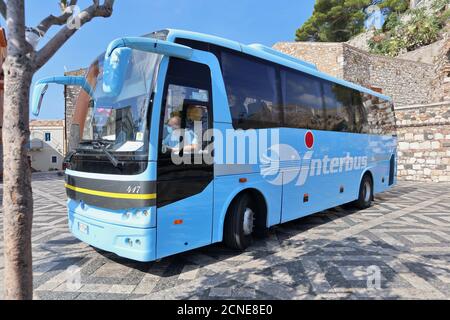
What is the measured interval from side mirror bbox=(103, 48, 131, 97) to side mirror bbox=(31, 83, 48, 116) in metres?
2.27

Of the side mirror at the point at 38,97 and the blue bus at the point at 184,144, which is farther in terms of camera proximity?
the side mirror at the point at 38,97

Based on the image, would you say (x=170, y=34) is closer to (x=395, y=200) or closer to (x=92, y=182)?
(x=92, y=182)

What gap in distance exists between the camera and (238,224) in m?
4.55

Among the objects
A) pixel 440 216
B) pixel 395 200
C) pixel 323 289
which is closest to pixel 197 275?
pixel 323 289

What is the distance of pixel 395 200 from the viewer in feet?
31.6

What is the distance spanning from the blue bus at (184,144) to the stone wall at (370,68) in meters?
15.3

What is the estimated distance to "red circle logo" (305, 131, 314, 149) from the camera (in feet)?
19.5

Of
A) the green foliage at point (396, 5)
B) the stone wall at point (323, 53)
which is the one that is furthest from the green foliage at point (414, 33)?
the stone wall at point (323, 53)

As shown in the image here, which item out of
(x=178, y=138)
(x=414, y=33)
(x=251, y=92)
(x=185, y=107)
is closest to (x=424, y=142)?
(x=251, y=92)

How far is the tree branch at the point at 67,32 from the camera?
2.16 metres

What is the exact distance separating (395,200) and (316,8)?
3798 centimetres

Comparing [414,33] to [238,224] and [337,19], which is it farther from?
[238,224]

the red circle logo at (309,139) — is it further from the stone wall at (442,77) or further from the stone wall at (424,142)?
the stone wall at (442,77)

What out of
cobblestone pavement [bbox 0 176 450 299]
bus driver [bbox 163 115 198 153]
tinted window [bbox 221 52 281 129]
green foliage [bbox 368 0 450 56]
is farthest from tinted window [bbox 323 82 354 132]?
green foliage [bbox 368 0 450 56]
